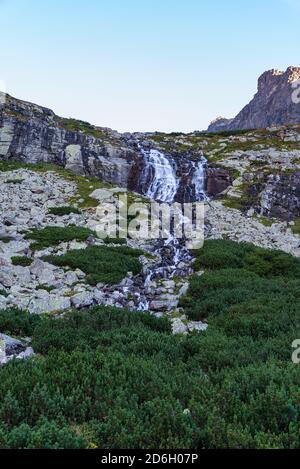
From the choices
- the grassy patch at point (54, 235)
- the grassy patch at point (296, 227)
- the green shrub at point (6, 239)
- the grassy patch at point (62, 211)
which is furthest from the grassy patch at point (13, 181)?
the grassy patch at point (296, 227)

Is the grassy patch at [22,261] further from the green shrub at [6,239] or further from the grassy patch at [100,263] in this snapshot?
the green shrub at [6,239]

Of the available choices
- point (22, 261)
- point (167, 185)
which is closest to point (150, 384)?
point (22, 261)

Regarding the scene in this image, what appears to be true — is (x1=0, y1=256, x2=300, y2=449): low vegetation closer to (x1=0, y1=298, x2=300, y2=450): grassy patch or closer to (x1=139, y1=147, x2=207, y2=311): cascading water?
(x1=0, y1=298, x2=300, y2=450): grassy patch

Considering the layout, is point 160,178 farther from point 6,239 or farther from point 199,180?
point 6,239

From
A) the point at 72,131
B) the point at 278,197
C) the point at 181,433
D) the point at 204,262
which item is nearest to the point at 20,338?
the point at 181,433

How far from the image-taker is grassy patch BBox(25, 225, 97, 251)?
20266 mm

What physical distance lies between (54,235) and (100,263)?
4841mm

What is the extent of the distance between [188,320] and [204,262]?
22.7ft

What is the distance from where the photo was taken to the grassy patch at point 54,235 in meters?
20.3

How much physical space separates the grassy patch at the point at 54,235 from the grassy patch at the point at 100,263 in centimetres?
179

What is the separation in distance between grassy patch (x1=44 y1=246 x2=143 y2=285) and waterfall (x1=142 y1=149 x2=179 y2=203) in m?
17.1

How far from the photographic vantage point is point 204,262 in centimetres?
2019

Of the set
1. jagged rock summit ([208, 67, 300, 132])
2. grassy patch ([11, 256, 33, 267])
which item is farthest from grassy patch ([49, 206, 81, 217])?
jagged rock summit ([208, 67, 300, 132])
